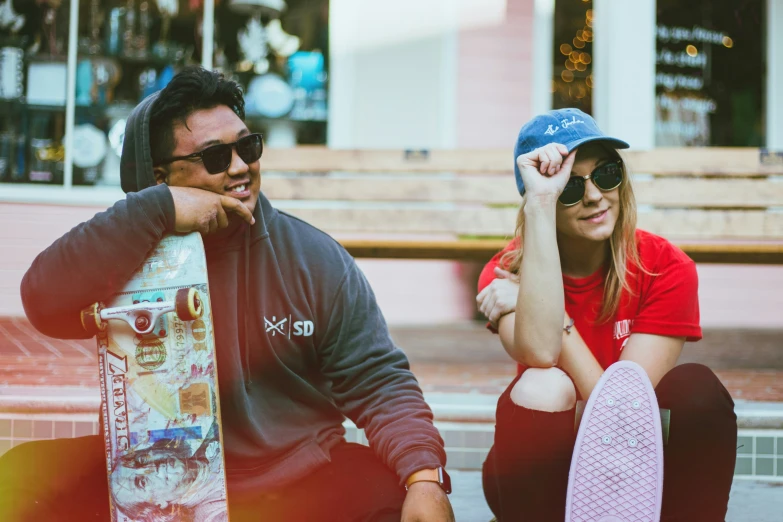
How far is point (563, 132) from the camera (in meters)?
2.18

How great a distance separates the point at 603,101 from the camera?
663cm

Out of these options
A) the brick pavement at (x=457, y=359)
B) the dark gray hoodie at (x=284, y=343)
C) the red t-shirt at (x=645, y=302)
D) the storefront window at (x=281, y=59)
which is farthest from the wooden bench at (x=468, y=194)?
the dark gray hoodie at (x=284, y=343)

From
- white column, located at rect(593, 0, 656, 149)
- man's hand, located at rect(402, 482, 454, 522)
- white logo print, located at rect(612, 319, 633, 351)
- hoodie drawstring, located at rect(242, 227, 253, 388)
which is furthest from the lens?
white column, located at rect(593, 0, 656, 149)

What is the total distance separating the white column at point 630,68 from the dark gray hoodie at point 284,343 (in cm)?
502

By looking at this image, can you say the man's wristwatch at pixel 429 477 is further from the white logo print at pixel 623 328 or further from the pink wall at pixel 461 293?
the pink wall at pixel 461 293

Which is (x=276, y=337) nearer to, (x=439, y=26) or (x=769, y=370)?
(x=769, y=370)

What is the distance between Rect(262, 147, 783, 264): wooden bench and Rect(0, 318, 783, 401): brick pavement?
679 millimetres

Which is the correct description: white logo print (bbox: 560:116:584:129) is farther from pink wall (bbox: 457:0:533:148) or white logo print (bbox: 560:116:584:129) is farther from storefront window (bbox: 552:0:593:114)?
storefront window (bbox: 552:0:593:114)

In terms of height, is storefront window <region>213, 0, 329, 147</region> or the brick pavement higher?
storefront window <region>213, 0, 329, 147</region>

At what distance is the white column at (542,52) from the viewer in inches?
270

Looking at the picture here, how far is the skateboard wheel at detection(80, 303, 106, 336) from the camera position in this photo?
182 centimetres

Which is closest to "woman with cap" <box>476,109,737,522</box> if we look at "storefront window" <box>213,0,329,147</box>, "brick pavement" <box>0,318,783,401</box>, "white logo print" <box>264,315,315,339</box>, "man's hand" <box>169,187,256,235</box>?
"white logo print" <box>264,315,315,339</box>

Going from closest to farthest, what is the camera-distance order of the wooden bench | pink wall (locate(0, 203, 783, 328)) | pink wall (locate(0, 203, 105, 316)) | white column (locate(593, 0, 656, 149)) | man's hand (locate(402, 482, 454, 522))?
man's hand (locate(402, 482, 454, 522)), the wooden bench, pink wall (locate(0, 203, 105, 316)), white column (locate(593, 0, 656, 149)), pink wall (locate(0, 203, 783, 328))

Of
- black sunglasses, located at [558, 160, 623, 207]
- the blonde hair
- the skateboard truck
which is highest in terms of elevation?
black sunglasses, located at [558, 160, 623, 207]
